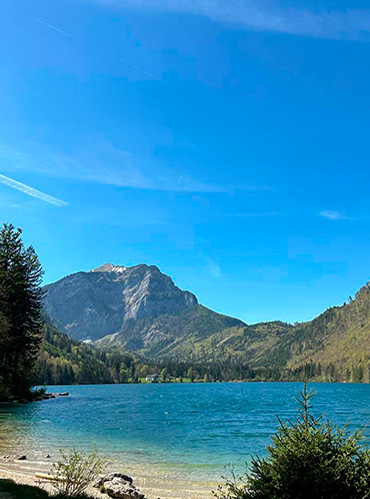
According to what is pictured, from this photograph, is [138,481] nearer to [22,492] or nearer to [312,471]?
[22,492]

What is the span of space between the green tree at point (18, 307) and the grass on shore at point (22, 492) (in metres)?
50.3

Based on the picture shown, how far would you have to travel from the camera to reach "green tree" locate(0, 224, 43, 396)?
67.9 meters

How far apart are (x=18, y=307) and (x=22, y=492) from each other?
57.5m

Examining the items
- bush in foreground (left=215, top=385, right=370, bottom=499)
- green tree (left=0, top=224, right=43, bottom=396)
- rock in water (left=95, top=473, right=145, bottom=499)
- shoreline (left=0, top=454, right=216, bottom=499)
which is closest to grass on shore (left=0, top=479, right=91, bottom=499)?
shoreline (left=0, top=454, right=216, bottom=499)

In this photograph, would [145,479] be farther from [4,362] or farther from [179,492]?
[4,362]

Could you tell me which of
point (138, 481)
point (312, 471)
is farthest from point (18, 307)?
point (312, 471)

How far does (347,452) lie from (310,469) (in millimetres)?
1434

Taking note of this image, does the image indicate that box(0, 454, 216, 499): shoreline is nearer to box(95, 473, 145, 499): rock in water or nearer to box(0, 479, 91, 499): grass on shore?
box(95, 473, 145, 499): rock in water

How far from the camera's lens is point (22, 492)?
55.4ft

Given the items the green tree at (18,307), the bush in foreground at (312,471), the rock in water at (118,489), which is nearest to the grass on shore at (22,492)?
the rock in water at (118,489)

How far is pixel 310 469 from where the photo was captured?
1216 cm

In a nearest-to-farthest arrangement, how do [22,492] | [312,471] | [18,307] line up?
[312,471]
[22,492]
[18,307]

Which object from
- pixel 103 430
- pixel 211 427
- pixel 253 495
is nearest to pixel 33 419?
pixel 103 430

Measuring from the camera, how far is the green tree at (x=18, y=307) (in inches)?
2675
